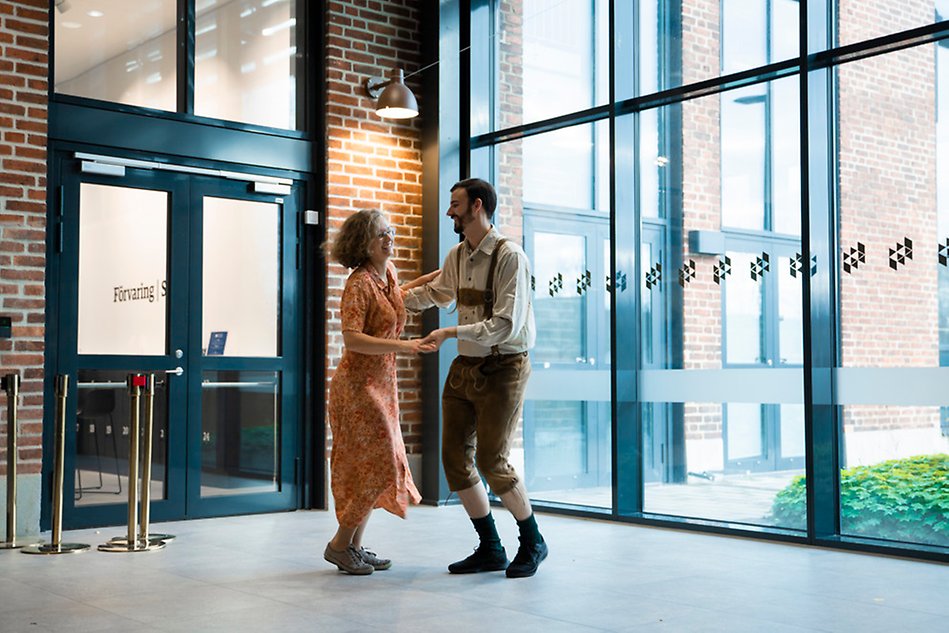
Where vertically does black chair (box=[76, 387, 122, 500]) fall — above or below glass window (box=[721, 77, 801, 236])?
below

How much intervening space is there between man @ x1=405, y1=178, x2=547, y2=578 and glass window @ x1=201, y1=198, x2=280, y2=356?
7.69 ft

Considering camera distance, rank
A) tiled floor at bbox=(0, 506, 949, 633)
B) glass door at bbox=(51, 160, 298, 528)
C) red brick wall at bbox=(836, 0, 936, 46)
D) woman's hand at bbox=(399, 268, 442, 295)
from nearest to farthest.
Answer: tiled floor at bbox=(0, 506, 949, 633) < woman's hand at bbox=(399, 268, 442, 295) < red brick wall at bbox=(836, 0, 936, 46) < glass door at bbox=(51, 160, 298, 528)

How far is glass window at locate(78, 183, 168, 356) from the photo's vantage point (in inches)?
239

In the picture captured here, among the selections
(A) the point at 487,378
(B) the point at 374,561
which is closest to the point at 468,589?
(B) the point at 374,561

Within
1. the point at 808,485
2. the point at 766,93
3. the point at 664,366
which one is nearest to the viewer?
the point at 808,485

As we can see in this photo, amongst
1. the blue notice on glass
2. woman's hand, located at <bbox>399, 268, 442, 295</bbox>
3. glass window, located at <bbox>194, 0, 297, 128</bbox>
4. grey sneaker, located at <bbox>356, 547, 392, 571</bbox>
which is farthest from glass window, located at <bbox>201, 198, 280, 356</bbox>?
grey sneaker, located at <bbox>356, 547, 392, 571</bbox>

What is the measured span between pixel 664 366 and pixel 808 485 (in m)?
1.09

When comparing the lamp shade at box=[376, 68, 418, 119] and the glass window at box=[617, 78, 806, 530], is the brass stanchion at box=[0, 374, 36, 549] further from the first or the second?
the glass window at box=[617, 78, 806, 530]

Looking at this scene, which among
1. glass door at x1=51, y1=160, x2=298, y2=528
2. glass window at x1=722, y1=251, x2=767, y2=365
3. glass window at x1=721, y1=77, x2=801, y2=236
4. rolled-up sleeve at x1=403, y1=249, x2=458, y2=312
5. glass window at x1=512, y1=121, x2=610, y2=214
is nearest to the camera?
rolled-up sleeve at x1=403, y1=249, x2=458, y2=312

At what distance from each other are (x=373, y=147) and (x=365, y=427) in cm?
306

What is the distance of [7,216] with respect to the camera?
18.6 ft

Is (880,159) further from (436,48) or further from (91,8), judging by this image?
(91,8)

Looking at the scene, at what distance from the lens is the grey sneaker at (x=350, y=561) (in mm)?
4574

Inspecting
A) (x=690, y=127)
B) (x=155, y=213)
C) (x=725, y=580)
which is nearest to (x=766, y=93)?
(x=690, y=127)
